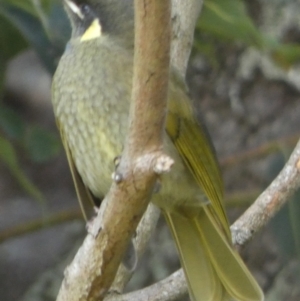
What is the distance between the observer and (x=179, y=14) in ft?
7.18

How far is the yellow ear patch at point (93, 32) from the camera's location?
1951mm

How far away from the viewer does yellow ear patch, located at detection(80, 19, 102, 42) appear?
195 centimetres

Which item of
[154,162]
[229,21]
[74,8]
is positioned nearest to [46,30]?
[74,8]

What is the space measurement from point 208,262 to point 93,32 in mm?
604

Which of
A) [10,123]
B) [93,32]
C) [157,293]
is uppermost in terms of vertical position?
[93,32]

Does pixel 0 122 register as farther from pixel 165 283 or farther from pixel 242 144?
pixel 242 144

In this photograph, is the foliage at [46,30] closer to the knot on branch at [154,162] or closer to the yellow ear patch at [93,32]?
the yellow ear patch at [93,32]

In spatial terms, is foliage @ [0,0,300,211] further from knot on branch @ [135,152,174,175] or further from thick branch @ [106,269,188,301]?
knot on branch @ [135,152,174,175]

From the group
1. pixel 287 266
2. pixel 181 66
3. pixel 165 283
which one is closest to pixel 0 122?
pixel 181 66

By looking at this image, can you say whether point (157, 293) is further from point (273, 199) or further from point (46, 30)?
point (46, 30)

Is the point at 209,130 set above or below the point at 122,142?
below

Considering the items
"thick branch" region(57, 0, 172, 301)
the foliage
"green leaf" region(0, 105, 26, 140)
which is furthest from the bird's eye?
"thick branch" region(57, 0, 172, 301)

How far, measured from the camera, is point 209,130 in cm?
296

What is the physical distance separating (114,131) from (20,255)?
5.25ft
